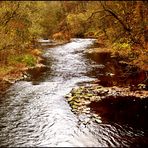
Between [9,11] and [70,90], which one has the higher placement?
[9,11]

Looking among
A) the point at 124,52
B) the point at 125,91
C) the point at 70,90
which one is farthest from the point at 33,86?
the point at 124,52

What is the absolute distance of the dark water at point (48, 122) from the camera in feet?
64.8

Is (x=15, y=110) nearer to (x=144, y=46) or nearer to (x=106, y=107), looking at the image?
(x=106, y=107)

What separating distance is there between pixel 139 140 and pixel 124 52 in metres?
32.8

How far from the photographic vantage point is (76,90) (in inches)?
1233

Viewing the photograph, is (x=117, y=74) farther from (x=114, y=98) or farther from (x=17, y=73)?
(x=17, y=73)

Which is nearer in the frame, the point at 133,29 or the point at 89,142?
the point at 89,142

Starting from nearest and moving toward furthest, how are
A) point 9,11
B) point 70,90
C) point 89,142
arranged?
point 89,142 < point 70,90 < point 9,11

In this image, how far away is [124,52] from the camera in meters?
51.4

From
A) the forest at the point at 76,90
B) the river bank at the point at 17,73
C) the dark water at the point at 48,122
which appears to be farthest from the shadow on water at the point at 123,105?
the river bank at the point at 17,73

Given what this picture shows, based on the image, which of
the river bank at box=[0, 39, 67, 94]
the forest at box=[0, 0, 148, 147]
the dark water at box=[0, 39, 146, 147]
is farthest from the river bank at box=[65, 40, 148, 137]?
the river bank at box=[0, 39, 67, 94]

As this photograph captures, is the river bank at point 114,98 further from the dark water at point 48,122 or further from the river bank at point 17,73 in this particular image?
the river bank at point 17,73

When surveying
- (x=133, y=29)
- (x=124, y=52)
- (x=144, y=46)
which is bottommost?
(x=124, y=52)

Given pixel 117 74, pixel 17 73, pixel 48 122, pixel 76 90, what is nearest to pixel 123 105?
pixel 76 90
